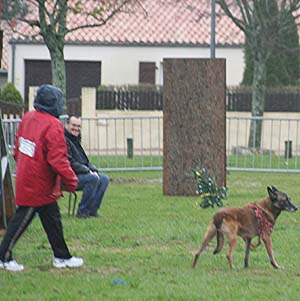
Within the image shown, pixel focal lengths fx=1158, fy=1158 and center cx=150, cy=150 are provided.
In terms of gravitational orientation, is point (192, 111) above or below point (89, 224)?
above

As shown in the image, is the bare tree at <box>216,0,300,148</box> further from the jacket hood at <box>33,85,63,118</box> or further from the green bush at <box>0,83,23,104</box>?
the jacket hood at <box>33,85,63,118</box>

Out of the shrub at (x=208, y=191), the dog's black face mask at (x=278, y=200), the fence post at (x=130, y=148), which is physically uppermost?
the dog's black face mask at (x=278, y=200)

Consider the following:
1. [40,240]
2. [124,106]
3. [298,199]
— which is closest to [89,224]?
[40,240]

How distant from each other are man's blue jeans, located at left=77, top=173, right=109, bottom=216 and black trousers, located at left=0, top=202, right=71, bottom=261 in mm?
4052

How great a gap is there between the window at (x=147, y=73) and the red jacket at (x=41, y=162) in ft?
109

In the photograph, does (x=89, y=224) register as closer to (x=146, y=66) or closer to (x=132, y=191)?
(x=132, y=191)

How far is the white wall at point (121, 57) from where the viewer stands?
43281 mm

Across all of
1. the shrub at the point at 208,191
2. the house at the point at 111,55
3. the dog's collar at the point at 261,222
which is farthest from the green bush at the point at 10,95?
the dog's collar at the point at 261,222

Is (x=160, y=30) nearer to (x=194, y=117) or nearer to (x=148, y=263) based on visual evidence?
(x=194, y=117)

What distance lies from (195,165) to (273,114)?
66.2 feet

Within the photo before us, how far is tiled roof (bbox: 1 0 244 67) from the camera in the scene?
4366cm

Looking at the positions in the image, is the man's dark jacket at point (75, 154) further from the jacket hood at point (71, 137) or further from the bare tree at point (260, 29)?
the bare tree at point (260, 29)

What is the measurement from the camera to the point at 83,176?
14.8 meters

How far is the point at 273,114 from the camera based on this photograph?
3747 cm
